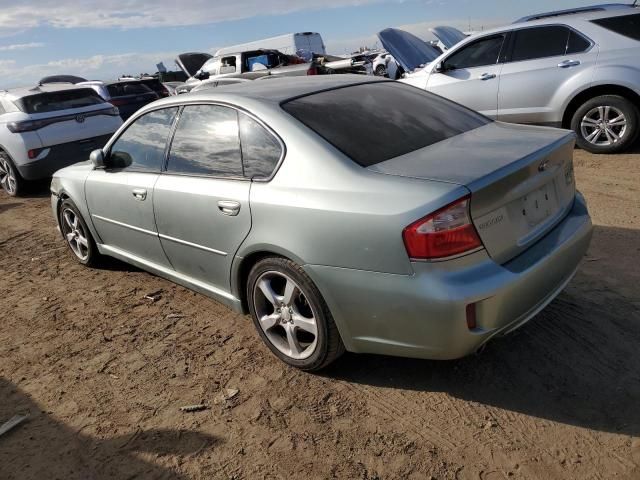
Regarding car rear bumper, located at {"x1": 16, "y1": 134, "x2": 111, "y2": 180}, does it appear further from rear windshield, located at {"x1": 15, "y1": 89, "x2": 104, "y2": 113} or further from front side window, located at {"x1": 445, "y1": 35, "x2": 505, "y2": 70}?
front side window, located at {"x1": 445, "y1": 35, "x2": 505, "y2": 70}

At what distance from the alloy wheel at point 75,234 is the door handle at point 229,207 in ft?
7.40

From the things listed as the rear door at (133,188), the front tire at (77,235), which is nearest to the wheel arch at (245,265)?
the rear door at (133,188)

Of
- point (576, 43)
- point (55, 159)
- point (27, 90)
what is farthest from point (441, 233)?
point (27, 90)

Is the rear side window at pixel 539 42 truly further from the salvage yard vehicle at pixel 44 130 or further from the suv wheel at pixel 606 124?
the salvage yard vehicle at pixel 44 130

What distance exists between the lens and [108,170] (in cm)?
418

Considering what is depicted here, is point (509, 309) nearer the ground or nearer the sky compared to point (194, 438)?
nearer the sky

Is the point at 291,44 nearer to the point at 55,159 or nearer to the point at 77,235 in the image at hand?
the point at 55,159

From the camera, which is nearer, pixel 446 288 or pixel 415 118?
pixel 446 288

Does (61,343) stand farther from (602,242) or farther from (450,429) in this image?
(602,242)

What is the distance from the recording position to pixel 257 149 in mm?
3018

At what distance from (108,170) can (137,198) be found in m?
0.59

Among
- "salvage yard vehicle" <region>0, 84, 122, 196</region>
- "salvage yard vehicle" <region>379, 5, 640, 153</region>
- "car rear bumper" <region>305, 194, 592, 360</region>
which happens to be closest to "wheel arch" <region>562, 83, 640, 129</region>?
"salvage yard vehicle" <region>379, 5, 640, 153</region>

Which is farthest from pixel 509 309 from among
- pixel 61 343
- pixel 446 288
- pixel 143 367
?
pixel 61 343

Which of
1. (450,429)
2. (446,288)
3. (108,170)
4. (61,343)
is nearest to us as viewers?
(446,288)
